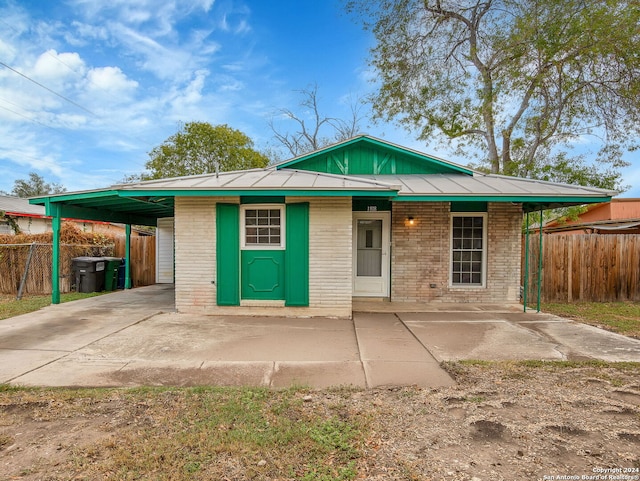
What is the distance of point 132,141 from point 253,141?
899 cm

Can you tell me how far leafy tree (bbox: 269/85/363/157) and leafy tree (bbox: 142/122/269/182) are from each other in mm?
3385

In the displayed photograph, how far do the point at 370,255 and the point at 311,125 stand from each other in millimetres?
17071

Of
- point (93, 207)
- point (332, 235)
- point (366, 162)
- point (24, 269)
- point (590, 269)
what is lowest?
point (24, 269)

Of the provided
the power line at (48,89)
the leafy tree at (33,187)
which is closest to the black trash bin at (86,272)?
the power line at (48,89)

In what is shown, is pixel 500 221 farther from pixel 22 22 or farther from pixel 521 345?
pixel 22 22

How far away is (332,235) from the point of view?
22.4 ft

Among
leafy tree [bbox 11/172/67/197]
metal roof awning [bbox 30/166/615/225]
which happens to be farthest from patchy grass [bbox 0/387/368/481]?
leafy tree [bbox 11/172/67/197]

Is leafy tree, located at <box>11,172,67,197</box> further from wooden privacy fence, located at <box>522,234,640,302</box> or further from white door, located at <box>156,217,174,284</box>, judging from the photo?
wooden privacy fence, located at <box>522,234,640,302</box>

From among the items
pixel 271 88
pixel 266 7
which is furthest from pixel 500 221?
pixel 271 88

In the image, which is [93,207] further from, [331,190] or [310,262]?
[331,190]

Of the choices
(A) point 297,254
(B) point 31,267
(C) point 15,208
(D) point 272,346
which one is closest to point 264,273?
(A) point 297,254

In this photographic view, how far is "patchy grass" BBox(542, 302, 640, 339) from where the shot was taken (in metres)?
6.42

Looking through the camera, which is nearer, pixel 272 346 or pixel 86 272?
pixel 272 346

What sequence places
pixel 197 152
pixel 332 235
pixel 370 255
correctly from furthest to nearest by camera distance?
pixel 197 152 < pixel 370 255 < pixel 332 235
